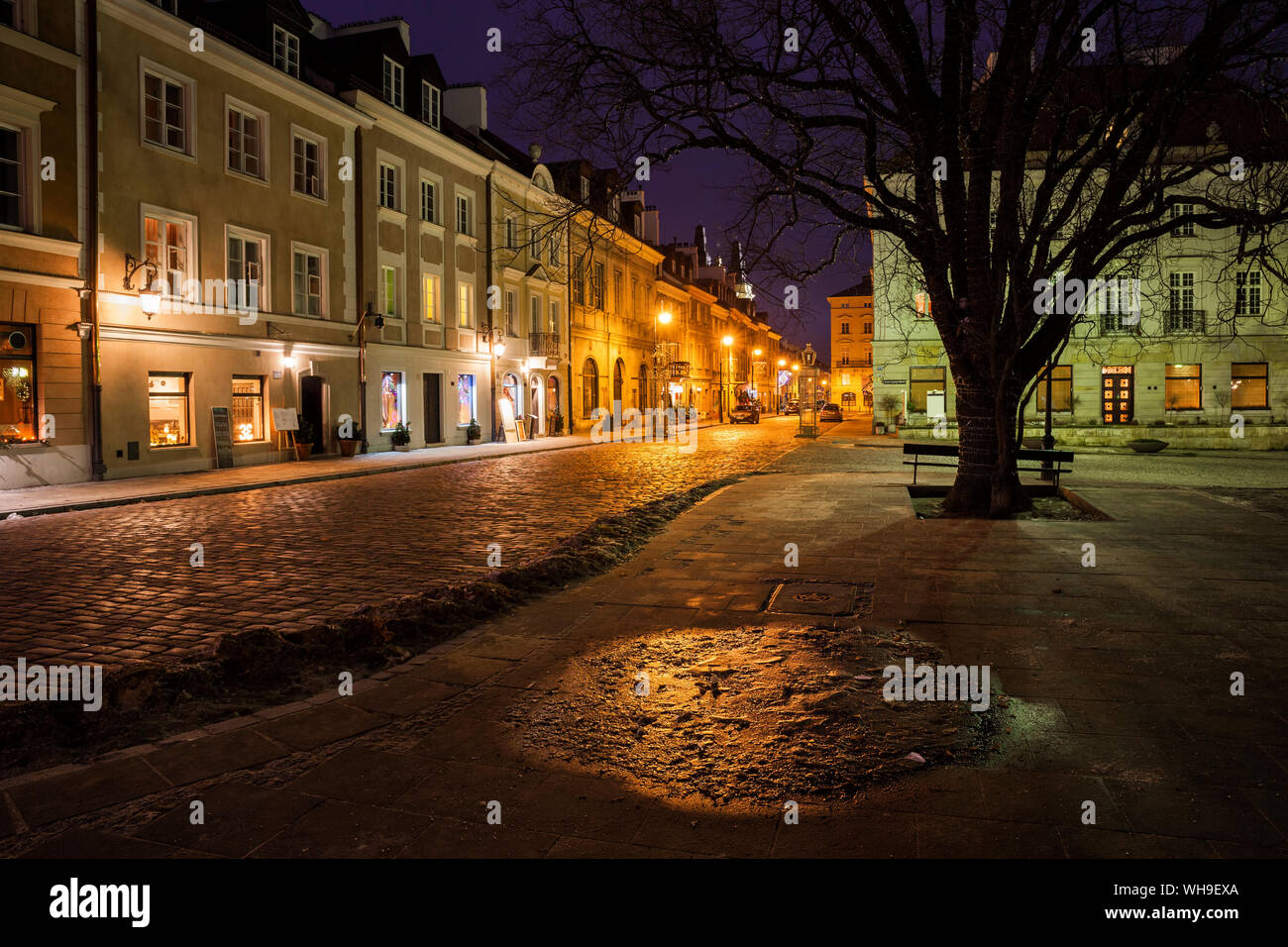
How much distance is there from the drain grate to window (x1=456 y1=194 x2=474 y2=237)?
2897 cm

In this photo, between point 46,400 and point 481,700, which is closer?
point 481,700

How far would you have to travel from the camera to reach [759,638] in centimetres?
615

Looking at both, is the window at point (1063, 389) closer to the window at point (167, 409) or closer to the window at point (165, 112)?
the window at point (167, 409)

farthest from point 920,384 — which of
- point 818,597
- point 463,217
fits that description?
point 818,597

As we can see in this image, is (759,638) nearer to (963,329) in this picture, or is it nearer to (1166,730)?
(1166,730)

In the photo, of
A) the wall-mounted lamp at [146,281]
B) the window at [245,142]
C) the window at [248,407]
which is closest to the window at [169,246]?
the wall-mounted lamp at [146,281]

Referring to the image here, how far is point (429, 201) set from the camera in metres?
31.8

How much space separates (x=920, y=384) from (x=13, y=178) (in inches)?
1490

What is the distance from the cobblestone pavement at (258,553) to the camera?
6594 mm

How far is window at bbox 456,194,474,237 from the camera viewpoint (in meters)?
33.6

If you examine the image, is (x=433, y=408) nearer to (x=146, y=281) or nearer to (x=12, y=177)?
(x=146, y=281)

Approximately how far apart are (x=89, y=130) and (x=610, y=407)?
3337 cm

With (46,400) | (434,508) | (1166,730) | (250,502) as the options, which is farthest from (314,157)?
(1166,730)
